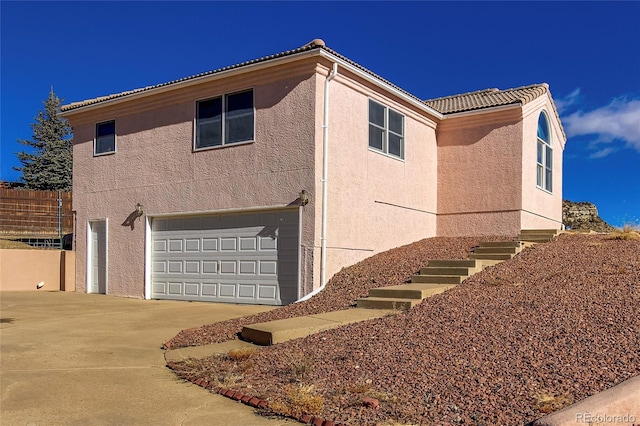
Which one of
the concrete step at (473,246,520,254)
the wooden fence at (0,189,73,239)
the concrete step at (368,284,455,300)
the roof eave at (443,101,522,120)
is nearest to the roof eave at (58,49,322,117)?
the concrete step at (368,284,455,300)

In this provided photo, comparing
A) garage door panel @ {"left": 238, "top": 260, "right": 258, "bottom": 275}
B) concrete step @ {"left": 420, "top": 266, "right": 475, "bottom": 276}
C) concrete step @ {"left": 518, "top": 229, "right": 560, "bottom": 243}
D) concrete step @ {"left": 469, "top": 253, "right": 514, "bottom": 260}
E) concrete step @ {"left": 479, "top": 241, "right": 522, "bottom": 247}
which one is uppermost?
concrete step @ {"left": 518, "top": 229, "right": 560, "bottom": 243}

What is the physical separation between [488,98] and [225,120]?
8839 millimetres

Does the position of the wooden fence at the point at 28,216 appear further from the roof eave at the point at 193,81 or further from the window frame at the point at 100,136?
the roof eave at the point at 193,81

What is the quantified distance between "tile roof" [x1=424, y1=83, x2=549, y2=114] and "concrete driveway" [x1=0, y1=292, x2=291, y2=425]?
9.31 meters

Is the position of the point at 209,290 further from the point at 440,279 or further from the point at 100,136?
the point at 100,136

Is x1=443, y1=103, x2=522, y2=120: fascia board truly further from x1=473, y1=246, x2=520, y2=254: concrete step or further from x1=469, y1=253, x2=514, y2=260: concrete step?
x1=469, y1=253, x2=514, y2=260: concrete step

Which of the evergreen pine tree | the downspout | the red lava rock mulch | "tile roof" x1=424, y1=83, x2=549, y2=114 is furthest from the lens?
the evergreen pine tree

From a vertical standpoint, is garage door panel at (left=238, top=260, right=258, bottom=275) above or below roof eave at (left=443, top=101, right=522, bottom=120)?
below

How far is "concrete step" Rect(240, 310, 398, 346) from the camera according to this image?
7.12 metres

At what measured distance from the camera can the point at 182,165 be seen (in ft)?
46.0

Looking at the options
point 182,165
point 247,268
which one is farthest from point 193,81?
point 247,268

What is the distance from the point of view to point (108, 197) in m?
15.8

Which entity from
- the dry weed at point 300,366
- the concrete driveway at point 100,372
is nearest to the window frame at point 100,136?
the concrete driveway at point 100,372

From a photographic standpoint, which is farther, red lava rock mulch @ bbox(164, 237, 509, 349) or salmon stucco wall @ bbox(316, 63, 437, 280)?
salmon stucco wall @ bbox(316, 63, 437, 280)
